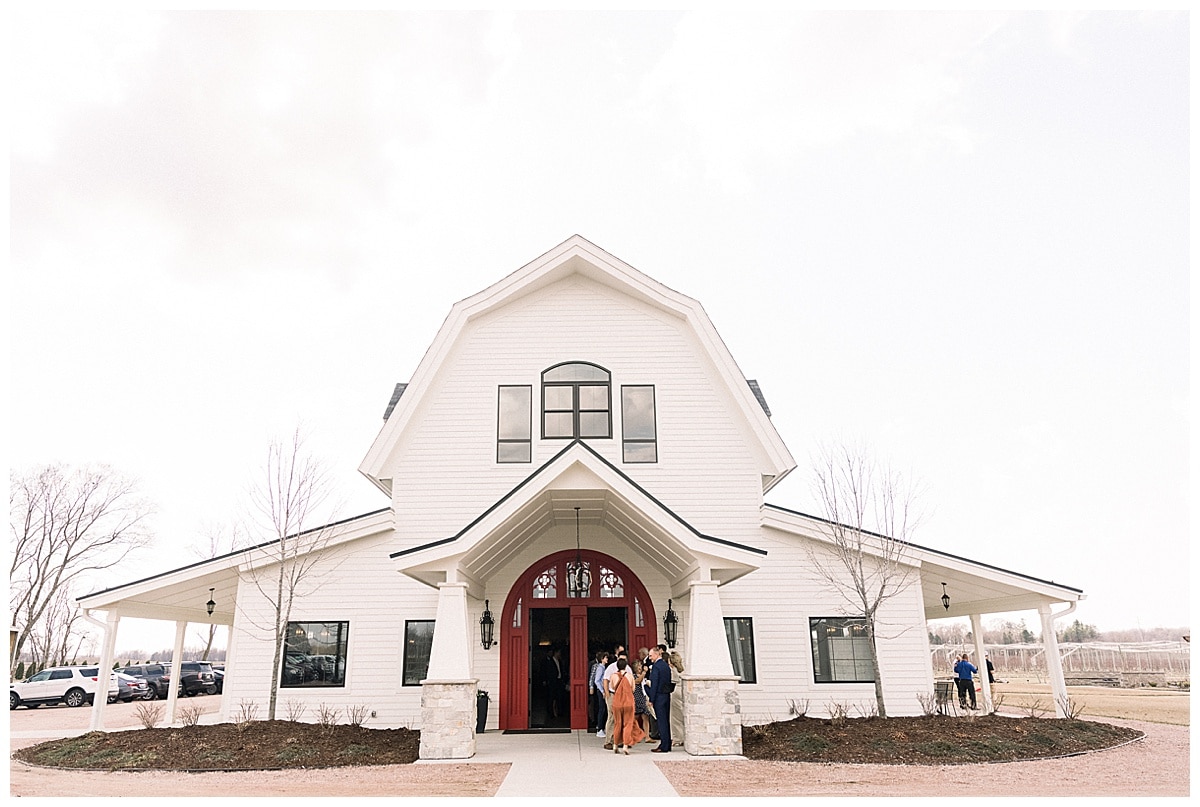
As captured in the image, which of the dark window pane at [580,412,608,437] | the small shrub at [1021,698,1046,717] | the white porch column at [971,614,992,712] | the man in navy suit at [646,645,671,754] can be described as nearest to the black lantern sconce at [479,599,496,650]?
the dark window pane at [580,412,608,437]

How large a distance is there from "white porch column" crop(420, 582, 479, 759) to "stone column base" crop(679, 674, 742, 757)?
9.94 ft

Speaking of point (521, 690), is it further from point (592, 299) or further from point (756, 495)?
point (592, 299)

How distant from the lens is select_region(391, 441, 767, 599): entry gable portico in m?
10.9

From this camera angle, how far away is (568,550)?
14.6 metres

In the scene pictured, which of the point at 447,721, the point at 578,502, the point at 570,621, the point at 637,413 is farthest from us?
the point at 637,413

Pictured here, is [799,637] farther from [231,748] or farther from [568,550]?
[231,748]

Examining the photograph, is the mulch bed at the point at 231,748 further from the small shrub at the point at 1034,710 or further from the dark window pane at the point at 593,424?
the small shrub at the point at 1034,710

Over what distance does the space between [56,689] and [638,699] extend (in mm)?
23813

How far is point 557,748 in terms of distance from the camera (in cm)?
1162

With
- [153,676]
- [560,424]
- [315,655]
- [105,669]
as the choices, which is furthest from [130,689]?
[560,424]

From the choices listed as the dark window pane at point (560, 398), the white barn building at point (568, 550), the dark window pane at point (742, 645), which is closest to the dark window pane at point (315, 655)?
the white barn building at point (568, 550)

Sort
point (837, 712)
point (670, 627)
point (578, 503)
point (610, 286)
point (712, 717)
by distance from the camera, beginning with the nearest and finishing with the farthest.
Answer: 1. point (712, 717)
2. point (578, 503)
3. point (837, 712)
4. point (670, 627)
5. point (610, 286)

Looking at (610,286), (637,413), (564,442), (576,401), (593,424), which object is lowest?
(564,442)

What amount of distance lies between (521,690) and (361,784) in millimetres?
5264
